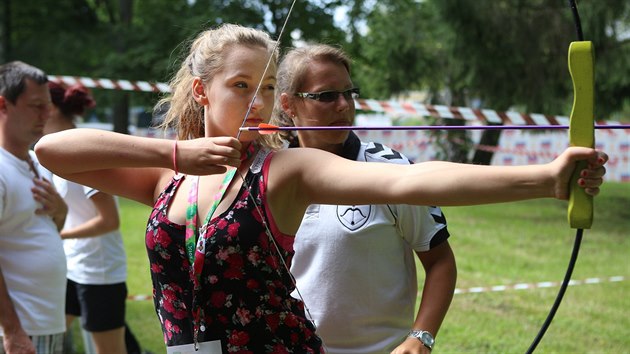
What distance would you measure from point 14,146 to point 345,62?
1394 millimetres

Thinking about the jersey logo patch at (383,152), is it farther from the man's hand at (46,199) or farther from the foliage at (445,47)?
the foliage at (445,47)

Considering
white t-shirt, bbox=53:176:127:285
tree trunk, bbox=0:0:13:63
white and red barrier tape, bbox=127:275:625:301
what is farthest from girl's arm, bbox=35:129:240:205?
tree trunk, bbox=0:0:13:63

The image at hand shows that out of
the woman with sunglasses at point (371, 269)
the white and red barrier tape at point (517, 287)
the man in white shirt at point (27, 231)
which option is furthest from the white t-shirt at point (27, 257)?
the white and red barrier tape at point (517, 287)

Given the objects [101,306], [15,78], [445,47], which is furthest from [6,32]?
[15,78]

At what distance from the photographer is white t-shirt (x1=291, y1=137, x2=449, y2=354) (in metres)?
2.19

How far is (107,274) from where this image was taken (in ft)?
12.8

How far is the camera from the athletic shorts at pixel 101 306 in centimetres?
385

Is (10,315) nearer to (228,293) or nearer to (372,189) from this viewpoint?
(228,293)

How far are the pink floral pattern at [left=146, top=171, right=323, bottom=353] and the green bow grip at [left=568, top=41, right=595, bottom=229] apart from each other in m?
0.63

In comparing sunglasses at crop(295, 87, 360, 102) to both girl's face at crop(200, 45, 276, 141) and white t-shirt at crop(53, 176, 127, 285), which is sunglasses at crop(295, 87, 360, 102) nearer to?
girl's face at crop(200, 45, 276, 141)

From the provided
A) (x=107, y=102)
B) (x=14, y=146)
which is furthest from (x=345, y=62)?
(x=107, y=102)

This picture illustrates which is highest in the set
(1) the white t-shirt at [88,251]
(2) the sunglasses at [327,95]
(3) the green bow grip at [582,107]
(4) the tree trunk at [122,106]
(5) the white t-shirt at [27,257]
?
(3) the green bow grip at [582,107]

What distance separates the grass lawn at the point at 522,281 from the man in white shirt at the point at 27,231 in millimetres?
2250

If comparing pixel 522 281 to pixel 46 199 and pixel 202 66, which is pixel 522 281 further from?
pixel 202 66
